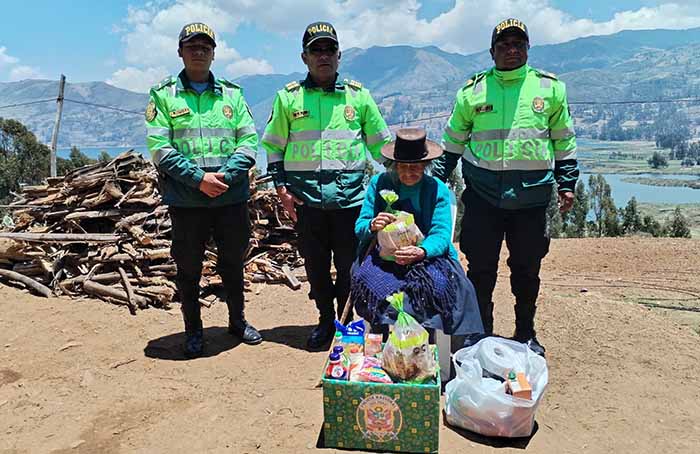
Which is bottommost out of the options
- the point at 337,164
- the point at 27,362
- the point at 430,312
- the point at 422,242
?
the point at 27,362

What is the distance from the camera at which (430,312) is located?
3.02 m

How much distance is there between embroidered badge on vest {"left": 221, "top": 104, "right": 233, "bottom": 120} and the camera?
380 centimetres

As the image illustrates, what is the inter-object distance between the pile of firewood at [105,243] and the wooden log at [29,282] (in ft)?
0.04

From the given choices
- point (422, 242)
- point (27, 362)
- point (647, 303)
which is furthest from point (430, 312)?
point (647, 303)

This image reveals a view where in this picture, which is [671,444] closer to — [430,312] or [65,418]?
[430,312]

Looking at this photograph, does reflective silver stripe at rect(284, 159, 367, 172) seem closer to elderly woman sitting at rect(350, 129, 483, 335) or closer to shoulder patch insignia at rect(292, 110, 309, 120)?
shoulder patch insignia at rect(292, 110, 309, 120)

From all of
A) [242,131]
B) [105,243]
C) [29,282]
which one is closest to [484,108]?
[242,131]

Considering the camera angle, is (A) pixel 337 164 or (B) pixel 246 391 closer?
(B) pixel 246 391

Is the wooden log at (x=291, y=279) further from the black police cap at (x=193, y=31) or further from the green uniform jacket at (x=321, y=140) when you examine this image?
the black police cap at (x=193, y=31)

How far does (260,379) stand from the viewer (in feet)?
12.2

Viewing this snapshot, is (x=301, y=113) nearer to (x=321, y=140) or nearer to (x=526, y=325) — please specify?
(x=321, y=140)

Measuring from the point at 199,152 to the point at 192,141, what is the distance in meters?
0.09

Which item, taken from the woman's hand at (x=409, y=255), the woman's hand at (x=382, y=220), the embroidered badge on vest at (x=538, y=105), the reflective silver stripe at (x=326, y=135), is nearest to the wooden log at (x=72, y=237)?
the reflective silver stripe at (x=326, y=135)

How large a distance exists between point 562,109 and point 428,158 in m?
1.08
